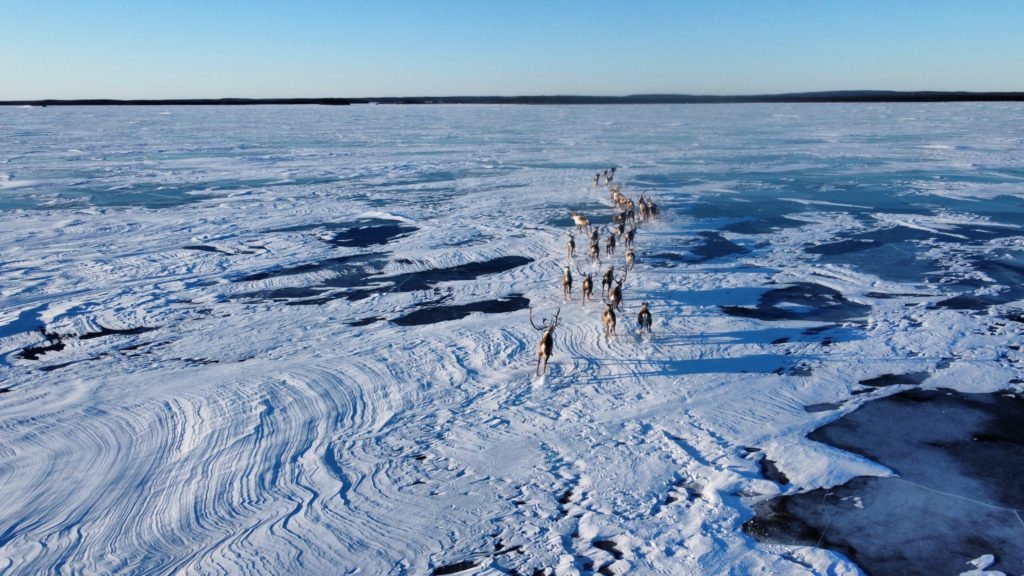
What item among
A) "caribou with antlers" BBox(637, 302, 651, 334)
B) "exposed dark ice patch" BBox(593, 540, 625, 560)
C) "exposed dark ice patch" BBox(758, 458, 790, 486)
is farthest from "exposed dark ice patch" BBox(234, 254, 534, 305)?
"exposed dark ice patch" BBox(593, 540, 625, 560)

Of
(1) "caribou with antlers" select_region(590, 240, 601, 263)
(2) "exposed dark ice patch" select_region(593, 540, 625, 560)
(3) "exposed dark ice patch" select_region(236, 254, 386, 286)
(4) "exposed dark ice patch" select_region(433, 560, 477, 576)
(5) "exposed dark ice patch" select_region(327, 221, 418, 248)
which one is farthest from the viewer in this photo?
(5) "exposed dark ice patch" select_region(327, 221, 418, 248)

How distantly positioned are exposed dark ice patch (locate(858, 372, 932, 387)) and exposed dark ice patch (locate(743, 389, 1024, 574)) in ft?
1.68

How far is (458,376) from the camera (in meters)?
8.39

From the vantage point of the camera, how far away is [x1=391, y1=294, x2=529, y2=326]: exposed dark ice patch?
1036cm

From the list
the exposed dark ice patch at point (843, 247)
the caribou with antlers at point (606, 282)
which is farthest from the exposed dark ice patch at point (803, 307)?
the exposed dark ice patch at point (843, 247)

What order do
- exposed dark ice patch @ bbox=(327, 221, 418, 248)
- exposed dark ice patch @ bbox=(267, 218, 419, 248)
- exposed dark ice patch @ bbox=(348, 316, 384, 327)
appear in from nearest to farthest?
exposed dark ice patch @ bbox=(348, 316, 384, 327)
exposed dark ice patch @ bbox=(327, 221, 418, 248)
exposed dark ice patch @ bbox=(267, 218, 419, 248)

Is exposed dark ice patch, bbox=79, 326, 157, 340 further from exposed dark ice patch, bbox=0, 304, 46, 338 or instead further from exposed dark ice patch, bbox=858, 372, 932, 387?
exposed dark ice patch, bbox=858, 372, 932, 387

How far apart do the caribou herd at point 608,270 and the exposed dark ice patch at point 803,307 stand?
5.91 feet

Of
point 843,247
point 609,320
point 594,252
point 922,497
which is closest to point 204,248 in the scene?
point 594,252

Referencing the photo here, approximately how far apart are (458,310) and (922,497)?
21.7ft

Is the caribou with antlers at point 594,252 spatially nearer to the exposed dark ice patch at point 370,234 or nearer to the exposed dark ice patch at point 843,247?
the exposed dark ice patch at point 843,247

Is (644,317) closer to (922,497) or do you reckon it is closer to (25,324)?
(922,497)

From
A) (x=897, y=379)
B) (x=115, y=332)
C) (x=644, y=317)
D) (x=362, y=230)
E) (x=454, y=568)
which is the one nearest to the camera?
(x=454, y=568)

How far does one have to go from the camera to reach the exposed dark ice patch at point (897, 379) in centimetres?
809
